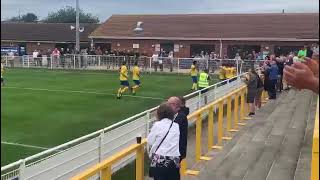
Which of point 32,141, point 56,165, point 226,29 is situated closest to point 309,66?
point 56,165

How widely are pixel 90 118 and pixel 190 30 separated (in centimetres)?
2913

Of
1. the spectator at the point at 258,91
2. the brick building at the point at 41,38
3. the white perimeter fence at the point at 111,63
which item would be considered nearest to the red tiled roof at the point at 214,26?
the brick building at the point at 41,38

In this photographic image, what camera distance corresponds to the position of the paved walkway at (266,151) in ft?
27.6

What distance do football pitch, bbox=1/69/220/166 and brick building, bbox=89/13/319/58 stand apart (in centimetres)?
1058

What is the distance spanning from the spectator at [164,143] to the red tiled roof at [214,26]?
35132 mm

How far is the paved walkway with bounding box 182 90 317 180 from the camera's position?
8406mm

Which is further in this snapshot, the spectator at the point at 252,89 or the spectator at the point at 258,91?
the spectator at the point at 258,91

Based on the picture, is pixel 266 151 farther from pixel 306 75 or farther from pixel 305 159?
pixel 306 75

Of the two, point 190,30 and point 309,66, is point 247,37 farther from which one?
point 309,66

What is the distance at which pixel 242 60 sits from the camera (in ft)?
104

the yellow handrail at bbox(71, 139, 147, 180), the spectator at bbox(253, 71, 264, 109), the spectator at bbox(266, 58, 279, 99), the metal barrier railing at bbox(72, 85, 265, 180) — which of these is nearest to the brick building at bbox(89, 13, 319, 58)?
the spectator at bbox(266, 58, 279, 99)

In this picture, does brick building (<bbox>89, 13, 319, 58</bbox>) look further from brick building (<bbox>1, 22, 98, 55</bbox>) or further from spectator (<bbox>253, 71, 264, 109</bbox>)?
spectator (<bbox>253, 71, 264, 109</bbox>)

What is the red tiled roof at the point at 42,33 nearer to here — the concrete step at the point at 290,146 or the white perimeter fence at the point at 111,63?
the white perimeter fence at the point at 111,63

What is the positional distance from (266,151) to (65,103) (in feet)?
36.7
